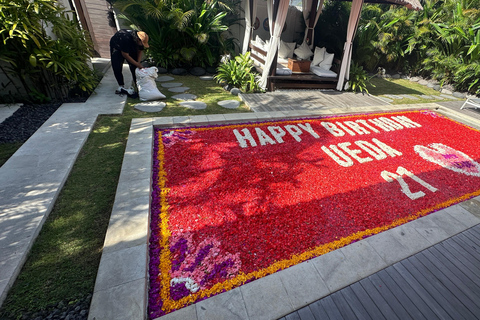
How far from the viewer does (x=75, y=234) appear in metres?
2.17

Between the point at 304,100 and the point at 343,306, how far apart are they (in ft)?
19.1

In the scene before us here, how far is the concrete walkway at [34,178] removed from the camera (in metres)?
1.93

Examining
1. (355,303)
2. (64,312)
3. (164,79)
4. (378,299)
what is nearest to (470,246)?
(378,299)

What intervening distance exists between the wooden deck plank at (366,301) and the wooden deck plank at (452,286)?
795 millimetres

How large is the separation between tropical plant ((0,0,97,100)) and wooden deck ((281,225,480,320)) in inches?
242

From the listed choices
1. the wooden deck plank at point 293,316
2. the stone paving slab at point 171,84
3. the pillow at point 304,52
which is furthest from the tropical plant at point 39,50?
the pillow at point 304,52

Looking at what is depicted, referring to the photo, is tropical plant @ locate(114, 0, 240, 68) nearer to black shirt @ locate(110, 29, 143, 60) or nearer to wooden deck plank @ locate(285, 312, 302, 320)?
black shirt @ locate(110, 29, 143, 60)

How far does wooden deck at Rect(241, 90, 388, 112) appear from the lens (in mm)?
5910

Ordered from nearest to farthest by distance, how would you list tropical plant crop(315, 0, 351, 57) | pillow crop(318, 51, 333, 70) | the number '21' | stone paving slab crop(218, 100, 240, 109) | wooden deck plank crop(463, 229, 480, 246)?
wooden deck plank crop(463, 229, 480, 246), the number '21', stone paving slab crop(218, 100, 240, 109), pillow crop(318, 51, 333, 70), tropical plant crop(315, 0, 351, 57)

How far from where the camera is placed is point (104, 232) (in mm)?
2207

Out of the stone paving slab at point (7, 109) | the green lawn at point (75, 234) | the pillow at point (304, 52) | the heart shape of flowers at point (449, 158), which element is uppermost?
the pillow at point (304, 52)

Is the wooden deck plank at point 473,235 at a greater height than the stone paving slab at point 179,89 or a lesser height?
lesser

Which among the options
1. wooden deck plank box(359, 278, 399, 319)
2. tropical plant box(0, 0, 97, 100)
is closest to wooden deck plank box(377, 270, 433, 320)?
wooden deck plank box(359, 278, 399, 319)

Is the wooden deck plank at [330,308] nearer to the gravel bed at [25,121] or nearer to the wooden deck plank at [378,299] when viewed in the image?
the wooden deck plank at [378,299]
